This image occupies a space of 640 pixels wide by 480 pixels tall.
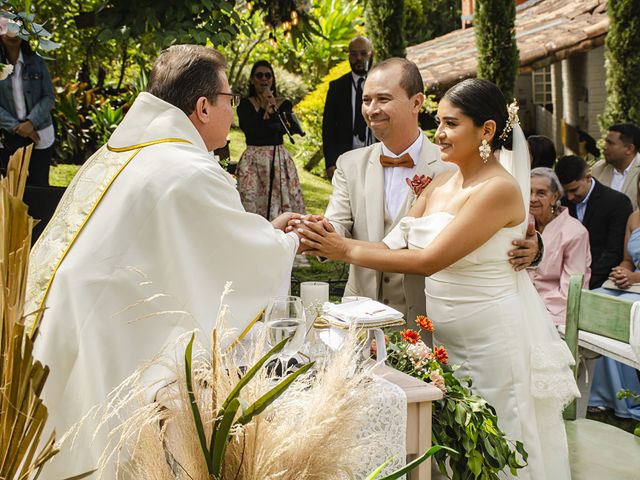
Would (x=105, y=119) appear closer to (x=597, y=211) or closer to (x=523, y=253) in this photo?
(x=597, y=211)

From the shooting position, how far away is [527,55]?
15.2 metres

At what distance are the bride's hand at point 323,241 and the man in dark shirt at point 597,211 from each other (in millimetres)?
3154

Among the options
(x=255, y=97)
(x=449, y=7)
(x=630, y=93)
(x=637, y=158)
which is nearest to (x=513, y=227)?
(x=637, y=158)

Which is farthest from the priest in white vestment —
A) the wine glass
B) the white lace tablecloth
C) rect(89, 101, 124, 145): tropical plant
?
rect(89, 101, 124, 145): tropical plant

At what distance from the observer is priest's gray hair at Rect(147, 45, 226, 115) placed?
2.89m

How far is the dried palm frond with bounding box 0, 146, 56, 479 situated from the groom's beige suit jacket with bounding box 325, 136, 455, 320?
9.75ft

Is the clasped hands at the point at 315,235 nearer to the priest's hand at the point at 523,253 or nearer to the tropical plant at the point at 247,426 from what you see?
the priest's hand at the point at 523,253

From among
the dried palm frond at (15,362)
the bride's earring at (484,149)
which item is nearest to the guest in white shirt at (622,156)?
the bride's earring at (484,149)

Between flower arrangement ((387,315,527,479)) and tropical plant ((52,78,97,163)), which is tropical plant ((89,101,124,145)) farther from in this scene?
flower arrangement ((387,315,527,479))

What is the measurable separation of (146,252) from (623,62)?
12932 mm

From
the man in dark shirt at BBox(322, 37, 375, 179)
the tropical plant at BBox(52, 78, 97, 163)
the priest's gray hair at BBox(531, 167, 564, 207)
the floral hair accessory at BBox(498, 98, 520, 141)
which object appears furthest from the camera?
the tropical plant at BBox(52, 78, 97, 163)

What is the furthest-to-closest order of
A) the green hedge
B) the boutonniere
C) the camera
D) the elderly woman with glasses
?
the green hedge < the camera < the elderly woman with glasses < the boutonniere

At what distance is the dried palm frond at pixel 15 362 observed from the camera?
3.93ft

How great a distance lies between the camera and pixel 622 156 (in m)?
7.54
